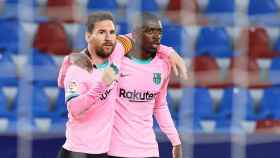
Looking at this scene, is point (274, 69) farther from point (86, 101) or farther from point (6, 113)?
point (86, 101)

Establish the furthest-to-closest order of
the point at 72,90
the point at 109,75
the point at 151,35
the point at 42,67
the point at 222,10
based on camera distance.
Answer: the point at 222,10 → the point at 42,67 → the point at 151,35 → the point at 72,90 → the point at 109,75

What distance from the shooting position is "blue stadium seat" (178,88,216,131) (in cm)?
290

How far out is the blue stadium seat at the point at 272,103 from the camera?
10.00 ft

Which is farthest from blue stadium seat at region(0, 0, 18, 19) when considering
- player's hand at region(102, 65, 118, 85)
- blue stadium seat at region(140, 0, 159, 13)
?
player's hand at region(102, 65, 118, 85)

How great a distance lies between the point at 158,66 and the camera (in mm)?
1887

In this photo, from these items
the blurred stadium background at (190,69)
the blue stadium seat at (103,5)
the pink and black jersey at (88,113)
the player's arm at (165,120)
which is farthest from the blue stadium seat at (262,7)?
the pink and black jersey at (88,113)

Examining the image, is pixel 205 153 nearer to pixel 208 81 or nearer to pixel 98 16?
pixel 208 81

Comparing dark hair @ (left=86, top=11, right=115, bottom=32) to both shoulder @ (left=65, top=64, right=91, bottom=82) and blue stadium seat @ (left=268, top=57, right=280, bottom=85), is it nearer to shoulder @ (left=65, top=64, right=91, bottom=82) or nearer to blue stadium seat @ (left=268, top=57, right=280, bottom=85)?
shoulder @ (left=65, top=64, right=91, bottom=82)

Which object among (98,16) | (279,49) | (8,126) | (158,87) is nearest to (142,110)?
(158,87)

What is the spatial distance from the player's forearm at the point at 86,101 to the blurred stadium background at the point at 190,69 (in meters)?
0.96

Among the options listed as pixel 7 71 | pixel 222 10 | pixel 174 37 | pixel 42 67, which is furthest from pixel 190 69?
pixel 7 71

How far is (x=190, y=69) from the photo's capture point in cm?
300

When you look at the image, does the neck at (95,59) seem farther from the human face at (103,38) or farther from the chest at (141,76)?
the chest at (141,76)

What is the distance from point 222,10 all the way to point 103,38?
153cm
